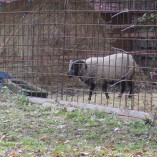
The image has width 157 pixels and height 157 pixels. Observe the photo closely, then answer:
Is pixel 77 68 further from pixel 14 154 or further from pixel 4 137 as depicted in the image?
pixel 14 154

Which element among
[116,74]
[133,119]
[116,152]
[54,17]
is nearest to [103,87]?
[116,74]

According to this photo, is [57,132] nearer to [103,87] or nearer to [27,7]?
[103,87]

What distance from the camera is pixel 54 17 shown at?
556 inches

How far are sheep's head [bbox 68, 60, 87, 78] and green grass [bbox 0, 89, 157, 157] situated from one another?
2990 mm

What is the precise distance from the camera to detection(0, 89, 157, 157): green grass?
21.9ft

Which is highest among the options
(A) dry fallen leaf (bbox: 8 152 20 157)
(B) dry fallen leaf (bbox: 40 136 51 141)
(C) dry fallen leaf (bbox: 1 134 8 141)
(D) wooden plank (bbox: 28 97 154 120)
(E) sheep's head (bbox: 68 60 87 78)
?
(E) sheep's head (bbox: 68 60 87 78)

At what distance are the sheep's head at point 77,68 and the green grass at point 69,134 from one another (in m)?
2.99

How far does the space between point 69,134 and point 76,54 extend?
6.35m

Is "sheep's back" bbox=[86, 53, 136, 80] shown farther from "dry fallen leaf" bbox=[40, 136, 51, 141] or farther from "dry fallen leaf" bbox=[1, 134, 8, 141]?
"dry fallen leaf" bbox=[1, 134, 8, 141]

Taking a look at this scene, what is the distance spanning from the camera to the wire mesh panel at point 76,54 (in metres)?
12.0

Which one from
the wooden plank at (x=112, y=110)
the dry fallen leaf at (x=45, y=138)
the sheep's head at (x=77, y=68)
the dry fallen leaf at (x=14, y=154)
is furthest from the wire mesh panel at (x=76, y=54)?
the dry fallen leaf at (x=14, y=154)

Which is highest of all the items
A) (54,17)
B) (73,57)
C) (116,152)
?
(54,17)

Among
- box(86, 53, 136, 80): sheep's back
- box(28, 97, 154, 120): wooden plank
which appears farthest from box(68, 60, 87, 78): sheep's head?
box(28, 97, 154, 120): wooden plank

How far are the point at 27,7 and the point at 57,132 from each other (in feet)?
26.6
